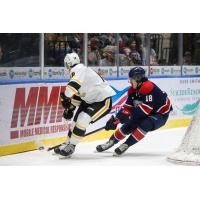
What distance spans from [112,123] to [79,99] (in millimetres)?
429

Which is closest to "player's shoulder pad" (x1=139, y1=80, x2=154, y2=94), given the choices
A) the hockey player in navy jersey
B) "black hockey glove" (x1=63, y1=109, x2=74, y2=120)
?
the hockey player in navy jersey

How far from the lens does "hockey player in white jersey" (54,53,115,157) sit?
28.3 feet

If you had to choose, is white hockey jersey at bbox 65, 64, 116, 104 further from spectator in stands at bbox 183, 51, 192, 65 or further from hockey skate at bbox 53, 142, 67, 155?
spectator in stands at bbox 183, 51, 192, 65

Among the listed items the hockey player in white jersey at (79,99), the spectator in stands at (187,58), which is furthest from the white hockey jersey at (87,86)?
the spectator in stands at (187,58)

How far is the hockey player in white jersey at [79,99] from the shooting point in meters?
8.63

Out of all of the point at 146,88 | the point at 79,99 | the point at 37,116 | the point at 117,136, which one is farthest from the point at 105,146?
the point at 37,116

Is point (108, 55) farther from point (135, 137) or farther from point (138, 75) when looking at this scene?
point (135, 137)

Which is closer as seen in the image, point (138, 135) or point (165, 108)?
point (138, 135)

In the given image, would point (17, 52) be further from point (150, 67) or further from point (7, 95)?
point (150, 67)

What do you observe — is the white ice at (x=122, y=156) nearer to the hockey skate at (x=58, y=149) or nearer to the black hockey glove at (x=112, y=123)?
the hockey skate at (x=58, y=149)

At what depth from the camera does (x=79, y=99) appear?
8.73 meters

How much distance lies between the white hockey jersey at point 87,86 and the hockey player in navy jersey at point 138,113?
23 centimetres

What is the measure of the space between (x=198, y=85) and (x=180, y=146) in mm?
1124

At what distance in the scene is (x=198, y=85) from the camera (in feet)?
31.3
